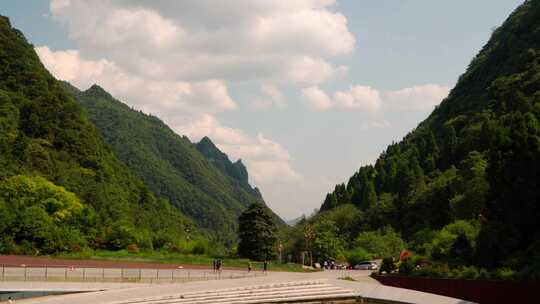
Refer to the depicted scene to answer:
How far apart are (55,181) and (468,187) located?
174 feet

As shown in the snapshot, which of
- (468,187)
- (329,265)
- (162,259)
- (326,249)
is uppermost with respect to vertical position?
(468,187)

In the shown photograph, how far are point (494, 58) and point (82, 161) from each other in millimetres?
84839

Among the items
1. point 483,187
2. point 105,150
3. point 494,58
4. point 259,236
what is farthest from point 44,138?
point 494,58

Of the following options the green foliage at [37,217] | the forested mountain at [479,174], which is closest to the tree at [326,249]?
the forested mountain at [479,174]

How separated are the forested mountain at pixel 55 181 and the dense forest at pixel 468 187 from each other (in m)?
23.9

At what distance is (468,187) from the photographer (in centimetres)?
6462

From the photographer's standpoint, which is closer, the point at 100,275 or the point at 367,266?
the point at 100,275

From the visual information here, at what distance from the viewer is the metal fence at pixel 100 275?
34719 millimetres

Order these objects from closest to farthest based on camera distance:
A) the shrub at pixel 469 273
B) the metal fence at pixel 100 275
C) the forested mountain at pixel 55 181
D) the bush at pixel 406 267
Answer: the shrub at pixel 469 273, the metal fence at pixel 100 275, the bush at pixel 406 267, the forested mountain at pixel 55 181

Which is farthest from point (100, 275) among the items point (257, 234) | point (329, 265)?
point (329, 265)

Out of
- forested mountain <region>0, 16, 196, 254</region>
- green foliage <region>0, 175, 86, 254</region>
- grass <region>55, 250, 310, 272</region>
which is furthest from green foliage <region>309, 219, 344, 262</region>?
green foliage <region>0, 175, 86, 254</region>

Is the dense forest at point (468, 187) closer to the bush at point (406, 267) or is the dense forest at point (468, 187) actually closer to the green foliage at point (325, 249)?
the green foliage at point (325, 249)

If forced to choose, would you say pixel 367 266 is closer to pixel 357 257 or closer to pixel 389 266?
pixel 357 257

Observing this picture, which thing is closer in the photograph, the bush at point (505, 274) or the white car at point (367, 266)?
the bush at point (505, 274)
